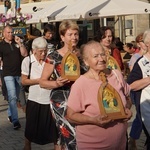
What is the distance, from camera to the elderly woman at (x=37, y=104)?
562 centimetres

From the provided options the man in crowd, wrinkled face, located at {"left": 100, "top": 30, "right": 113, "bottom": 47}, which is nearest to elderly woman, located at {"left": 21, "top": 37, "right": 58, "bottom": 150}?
wrinkled face, located at {"left": 100, "top": 30, "right": 113, "bottom": 47}

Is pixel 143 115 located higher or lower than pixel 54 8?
lower

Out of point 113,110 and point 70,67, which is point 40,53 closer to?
point 70,67

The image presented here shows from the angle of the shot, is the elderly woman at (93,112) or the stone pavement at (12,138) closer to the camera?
the elderly woman at (93,112)

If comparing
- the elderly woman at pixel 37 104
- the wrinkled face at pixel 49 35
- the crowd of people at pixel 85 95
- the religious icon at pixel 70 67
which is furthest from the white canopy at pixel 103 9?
the religious icon at pixel 70 67

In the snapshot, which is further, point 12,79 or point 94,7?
point 94,7

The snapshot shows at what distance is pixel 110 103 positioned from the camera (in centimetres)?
343

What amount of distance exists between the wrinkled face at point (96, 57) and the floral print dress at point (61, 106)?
101cm

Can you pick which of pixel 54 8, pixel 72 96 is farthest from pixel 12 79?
pixel 54 8

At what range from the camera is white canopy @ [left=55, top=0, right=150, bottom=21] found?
38.8 ft

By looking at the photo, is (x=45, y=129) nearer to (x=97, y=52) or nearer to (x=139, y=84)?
(x=139, y=84)

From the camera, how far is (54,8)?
14.5 meters

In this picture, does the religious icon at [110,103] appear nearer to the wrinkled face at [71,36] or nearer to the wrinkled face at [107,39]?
the wrinkled face at [71,36]

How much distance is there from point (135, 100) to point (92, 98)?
1497 mm
